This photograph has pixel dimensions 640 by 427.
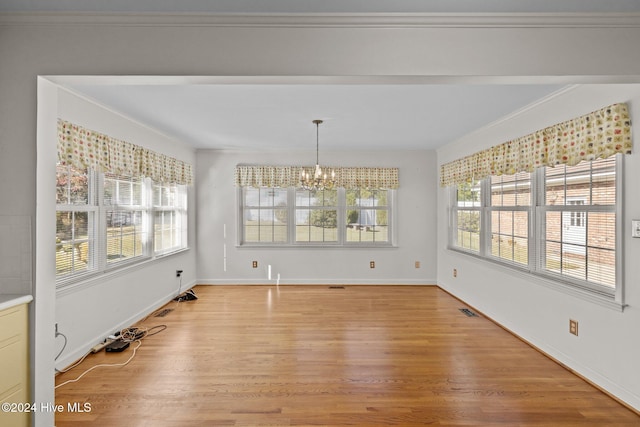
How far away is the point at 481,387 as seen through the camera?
237cm

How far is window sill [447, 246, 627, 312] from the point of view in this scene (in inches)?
90.8

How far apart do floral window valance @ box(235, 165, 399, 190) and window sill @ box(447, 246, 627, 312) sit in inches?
87.8

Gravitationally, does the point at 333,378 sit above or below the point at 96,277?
below

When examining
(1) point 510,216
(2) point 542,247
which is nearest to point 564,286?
(2) point 542,247

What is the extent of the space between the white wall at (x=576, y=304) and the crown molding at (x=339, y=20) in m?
0.93

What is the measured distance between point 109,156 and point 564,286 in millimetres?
4600

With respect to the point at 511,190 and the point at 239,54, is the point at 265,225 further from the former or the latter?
the point at 239,54

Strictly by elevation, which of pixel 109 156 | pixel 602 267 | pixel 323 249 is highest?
pixel 109 156

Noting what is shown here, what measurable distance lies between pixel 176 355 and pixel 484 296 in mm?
3749

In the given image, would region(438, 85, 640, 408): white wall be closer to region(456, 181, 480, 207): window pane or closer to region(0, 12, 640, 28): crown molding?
region(456, 181, 480, 207): window pane

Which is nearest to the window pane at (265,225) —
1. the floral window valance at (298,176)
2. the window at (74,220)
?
the floral window valance at (298,176)

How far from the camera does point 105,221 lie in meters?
3.19

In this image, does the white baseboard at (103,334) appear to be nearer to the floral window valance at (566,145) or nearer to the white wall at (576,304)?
the white wall at (576,304)

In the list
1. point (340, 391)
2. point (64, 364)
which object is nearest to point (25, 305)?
point (64, 364)
